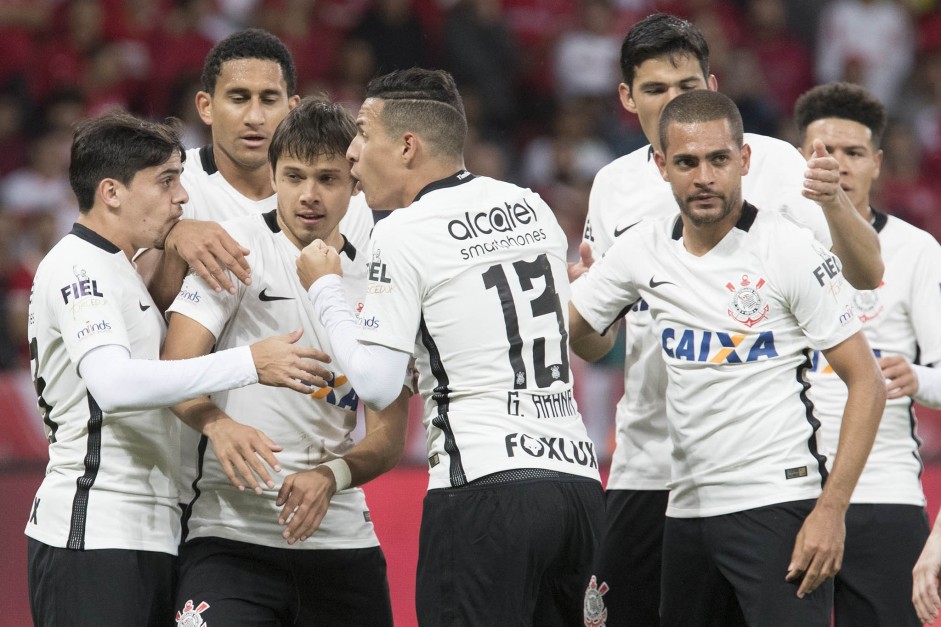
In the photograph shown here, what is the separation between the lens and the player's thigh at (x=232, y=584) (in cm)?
438

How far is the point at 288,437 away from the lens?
4.63 m

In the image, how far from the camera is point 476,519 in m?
→ 4.07

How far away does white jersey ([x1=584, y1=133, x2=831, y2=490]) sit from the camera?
16.8ft

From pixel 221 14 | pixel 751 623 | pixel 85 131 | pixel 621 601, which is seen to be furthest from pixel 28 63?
pixel 751 623

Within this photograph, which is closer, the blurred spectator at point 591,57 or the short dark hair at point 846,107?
the short dark hair at point 846,107

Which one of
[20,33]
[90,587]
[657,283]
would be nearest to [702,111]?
[657,283]

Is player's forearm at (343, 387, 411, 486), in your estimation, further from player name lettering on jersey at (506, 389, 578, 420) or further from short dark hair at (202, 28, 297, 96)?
short dark hair at (202, 28, 297, 96)


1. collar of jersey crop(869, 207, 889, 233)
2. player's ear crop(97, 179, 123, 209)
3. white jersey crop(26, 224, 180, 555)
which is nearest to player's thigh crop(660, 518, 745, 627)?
white jersey crop(26, 224, 180, 555)

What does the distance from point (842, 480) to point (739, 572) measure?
Result: 487 mm

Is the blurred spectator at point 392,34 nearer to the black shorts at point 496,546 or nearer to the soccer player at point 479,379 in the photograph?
the soccer player at point 479,379

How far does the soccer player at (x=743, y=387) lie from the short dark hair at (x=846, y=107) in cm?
173

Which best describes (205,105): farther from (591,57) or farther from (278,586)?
(591,57)

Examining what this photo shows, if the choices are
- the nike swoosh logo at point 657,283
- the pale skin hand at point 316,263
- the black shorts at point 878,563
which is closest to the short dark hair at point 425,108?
the pale skin hand at point 316,263

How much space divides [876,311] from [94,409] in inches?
131
